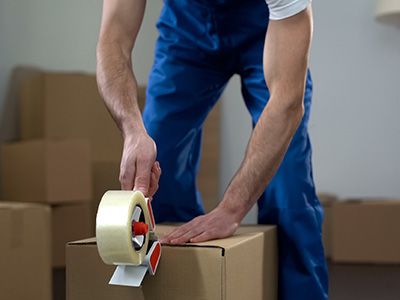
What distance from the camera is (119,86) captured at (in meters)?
1.44

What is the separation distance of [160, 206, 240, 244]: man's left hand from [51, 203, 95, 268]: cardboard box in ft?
5.61

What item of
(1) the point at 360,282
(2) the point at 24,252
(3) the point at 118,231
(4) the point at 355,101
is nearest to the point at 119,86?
(3) the point at 118,231

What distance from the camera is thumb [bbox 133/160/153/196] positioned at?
1210 millimetres

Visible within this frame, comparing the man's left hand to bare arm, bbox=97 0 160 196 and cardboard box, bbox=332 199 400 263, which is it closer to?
bare arm, bbox=97 0 160 196

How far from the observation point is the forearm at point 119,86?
54.1 inches

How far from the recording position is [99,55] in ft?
4.96

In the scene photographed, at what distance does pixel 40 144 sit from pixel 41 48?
0.66m

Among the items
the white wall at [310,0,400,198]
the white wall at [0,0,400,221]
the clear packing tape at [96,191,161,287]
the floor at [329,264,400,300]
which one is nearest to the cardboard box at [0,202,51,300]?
the clear packing tape at [96,191,161,287]

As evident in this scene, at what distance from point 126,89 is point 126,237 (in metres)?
0.50

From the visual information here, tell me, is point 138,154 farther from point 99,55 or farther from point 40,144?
point 40,144

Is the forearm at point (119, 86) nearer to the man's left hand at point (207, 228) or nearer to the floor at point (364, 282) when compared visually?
the man's left hand at point (207, 228)

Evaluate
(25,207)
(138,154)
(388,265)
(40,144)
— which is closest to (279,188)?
(138,154)

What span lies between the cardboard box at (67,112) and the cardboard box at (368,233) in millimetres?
1010

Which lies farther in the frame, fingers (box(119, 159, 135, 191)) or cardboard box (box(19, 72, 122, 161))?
cardboard box (box(19, 72, 122, 161))
